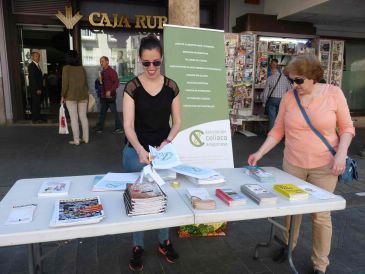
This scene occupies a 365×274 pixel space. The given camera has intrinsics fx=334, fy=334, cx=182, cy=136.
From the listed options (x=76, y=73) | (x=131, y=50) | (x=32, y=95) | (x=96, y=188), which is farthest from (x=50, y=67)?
(x=96, y=188)

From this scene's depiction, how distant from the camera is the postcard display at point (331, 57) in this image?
896cm

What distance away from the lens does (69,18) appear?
8.29 meters

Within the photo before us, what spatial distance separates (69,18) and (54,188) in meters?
7.34

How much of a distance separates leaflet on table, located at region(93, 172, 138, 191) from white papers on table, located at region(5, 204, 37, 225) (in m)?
0.41

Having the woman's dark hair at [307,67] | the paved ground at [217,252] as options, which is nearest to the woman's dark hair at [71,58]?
the paved ground at [217,252]

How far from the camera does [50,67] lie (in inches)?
378

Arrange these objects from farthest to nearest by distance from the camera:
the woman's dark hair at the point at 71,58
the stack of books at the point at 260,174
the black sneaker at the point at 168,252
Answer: the woman's dark hair at the point at 71,58 < the black sneaker at the point at 168,252 < the stack of books at the point at 260,174

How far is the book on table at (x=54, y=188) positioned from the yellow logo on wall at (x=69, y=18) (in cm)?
716

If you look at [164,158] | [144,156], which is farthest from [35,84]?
[164,158]

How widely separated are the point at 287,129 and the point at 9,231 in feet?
6.40

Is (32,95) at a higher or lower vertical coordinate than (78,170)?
higher

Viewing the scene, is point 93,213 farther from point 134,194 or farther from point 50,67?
point 50,67

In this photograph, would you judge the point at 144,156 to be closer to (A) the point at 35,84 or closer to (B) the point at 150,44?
(B) the point at 150,44

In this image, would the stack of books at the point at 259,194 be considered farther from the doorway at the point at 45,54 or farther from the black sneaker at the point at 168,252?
the doorway at the point at 45,54
